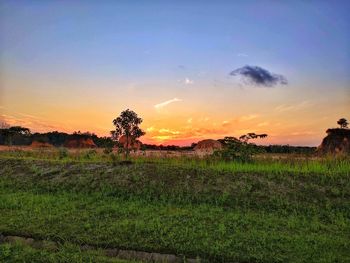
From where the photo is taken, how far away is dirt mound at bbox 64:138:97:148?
29.6 metres

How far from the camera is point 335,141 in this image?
22766 mm

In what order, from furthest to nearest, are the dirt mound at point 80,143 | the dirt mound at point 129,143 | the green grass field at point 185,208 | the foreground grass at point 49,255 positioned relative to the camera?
1. the dirt mound at point 80,143
2. the dirt mound at point 129,143
3. the green grass field at point 185,208
4. the foreground grass at point 49,255

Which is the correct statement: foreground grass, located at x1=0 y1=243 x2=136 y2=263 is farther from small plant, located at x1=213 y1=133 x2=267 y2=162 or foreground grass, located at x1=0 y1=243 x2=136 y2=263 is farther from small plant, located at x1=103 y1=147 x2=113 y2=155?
small plant, located at x1=103 y1=147 x2=113 y2=155

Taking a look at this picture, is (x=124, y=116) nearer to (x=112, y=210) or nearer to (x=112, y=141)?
(x=112, y=141)

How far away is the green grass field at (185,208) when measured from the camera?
8195 mm

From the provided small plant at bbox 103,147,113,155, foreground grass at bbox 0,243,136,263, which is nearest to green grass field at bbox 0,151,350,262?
foreground grass at bbox 0,243,136,263

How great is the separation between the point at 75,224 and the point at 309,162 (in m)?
9.22

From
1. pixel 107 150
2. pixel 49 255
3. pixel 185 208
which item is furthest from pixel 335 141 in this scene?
pixel 49 255

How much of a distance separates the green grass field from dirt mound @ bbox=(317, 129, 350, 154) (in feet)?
20.5

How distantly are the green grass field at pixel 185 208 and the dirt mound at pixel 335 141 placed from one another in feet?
20.5

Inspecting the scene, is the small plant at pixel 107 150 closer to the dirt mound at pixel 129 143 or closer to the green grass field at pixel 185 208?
the dirt mound at pixel 129 143

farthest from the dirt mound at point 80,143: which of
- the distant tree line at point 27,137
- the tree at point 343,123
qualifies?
the tree at point 343,123

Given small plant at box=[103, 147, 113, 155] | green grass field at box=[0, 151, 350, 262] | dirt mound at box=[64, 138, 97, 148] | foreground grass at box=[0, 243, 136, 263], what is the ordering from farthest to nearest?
dirt mound at box=[64, 138, 97, 148] < small plant at box=[103, 147, 113, 155] < green grass field at box=[0, 151, 350, 262] < foreground grass at box=[0, 243, 136, 263]

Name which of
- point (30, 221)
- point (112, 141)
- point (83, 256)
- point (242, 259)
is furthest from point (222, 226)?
point (112, 141)
